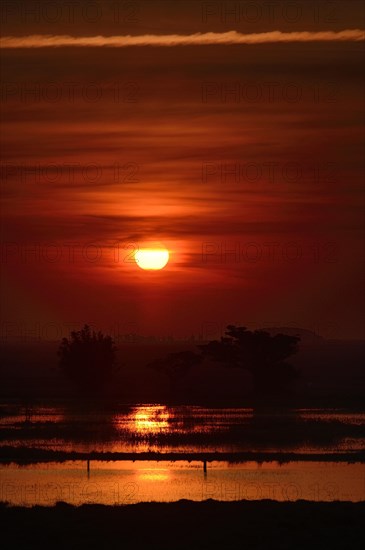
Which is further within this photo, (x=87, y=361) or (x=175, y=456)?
(x=87, y=361)

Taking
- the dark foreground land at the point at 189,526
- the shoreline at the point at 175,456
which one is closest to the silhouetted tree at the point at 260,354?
the shoreline at the point at 175,456

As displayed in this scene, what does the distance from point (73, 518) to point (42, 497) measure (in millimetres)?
5727

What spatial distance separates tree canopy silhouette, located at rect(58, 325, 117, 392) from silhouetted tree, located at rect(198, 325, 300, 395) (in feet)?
29.9

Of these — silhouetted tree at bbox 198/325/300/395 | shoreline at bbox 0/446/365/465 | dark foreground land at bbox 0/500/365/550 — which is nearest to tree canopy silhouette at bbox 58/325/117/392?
silhouetted tree at bbox 198/325/300/395

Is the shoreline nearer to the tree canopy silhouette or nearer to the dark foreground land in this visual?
the dark foreground land

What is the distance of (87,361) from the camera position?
330 ft

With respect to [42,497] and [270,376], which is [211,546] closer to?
[42,497]

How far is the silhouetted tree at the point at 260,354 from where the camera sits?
91.8 meters

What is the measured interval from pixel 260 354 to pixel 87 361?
15.6 m

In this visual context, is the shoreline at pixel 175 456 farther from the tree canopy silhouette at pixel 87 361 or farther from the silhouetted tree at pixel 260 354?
the tree canopy silhouette at pixel 87 361

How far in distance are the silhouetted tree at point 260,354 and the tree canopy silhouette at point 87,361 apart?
913cm

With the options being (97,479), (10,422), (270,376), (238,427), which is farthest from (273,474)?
(270,376)

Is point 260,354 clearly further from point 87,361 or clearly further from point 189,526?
point 189,526

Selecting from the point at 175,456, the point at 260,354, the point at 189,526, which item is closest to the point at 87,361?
the point at 260,354
